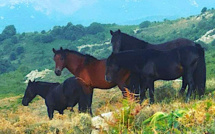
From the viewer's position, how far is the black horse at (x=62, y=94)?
1175cm

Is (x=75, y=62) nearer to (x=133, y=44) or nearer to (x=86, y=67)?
(x=86, y=67)

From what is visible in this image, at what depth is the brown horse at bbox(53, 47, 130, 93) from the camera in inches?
437

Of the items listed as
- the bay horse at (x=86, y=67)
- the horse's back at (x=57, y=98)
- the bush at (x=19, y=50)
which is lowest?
the bush at (x=19, y=50)

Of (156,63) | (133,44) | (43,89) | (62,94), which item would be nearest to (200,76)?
A: (156,63)

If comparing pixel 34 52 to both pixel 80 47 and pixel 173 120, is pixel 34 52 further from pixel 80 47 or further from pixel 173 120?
pixel 173 120

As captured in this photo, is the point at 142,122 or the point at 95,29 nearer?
the point at 142,122

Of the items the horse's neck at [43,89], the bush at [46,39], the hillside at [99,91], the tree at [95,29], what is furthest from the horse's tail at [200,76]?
the tree at [95,29]

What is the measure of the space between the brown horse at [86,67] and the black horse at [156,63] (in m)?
0.67

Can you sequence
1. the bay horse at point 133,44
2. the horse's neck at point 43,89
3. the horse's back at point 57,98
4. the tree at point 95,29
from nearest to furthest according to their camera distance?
the bay horse at point 133,44
the horse's back at point 57,98
the horse's neck at point 43,89
the tree at point 95,29

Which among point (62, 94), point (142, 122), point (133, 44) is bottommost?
point (62, 94)

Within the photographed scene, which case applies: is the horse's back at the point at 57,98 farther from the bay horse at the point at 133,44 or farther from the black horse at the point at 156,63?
the black horse at the point at 156,63

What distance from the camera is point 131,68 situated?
10.1 m

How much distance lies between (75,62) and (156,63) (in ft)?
8.77

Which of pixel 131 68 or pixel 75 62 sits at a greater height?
pixel 75 62
